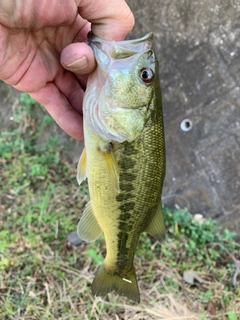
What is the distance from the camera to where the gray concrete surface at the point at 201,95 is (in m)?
2.74

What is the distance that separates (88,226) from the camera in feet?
7.07

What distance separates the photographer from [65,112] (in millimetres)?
2193

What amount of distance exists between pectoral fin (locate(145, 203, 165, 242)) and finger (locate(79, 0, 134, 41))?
992 mm

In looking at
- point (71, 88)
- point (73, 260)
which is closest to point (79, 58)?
point (71, 88)

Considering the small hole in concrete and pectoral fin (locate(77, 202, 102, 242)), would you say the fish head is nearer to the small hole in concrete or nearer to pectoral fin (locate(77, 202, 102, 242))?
pectoral fin (locate(77, 202, 102, 242))

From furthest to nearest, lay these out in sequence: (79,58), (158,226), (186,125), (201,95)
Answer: (186,125) → (201,95) → (158,226) → (79,58)

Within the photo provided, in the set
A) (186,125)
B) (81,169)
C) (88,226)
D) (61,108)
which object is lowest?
(186,125)

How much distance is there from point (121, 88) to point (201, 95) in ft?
4.45

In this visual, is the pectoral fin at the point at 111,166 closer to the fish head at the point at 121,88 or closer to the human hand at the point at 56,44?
the fish head at the point at 121,88

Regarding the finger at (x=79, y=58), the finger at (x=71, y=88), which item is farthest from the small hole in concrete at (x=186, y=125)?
the finger at (x=79, y=58)

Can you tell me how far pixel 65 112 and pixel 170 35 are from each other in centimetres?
127

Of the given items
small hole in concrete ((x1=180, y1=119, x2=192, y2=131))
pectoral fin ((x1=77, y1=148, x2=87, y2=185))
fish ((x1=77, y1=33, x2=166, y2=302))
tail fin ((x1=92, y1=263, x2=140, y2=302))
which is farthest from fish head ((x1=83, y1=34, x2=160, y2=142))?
small hole in concrete ((x1=180, y1=119, x2=192, y2=131))

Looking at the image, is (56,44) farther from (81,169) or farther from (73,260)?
(73,260)

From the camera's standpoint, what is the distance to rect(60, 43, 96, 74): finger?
5.55ft
